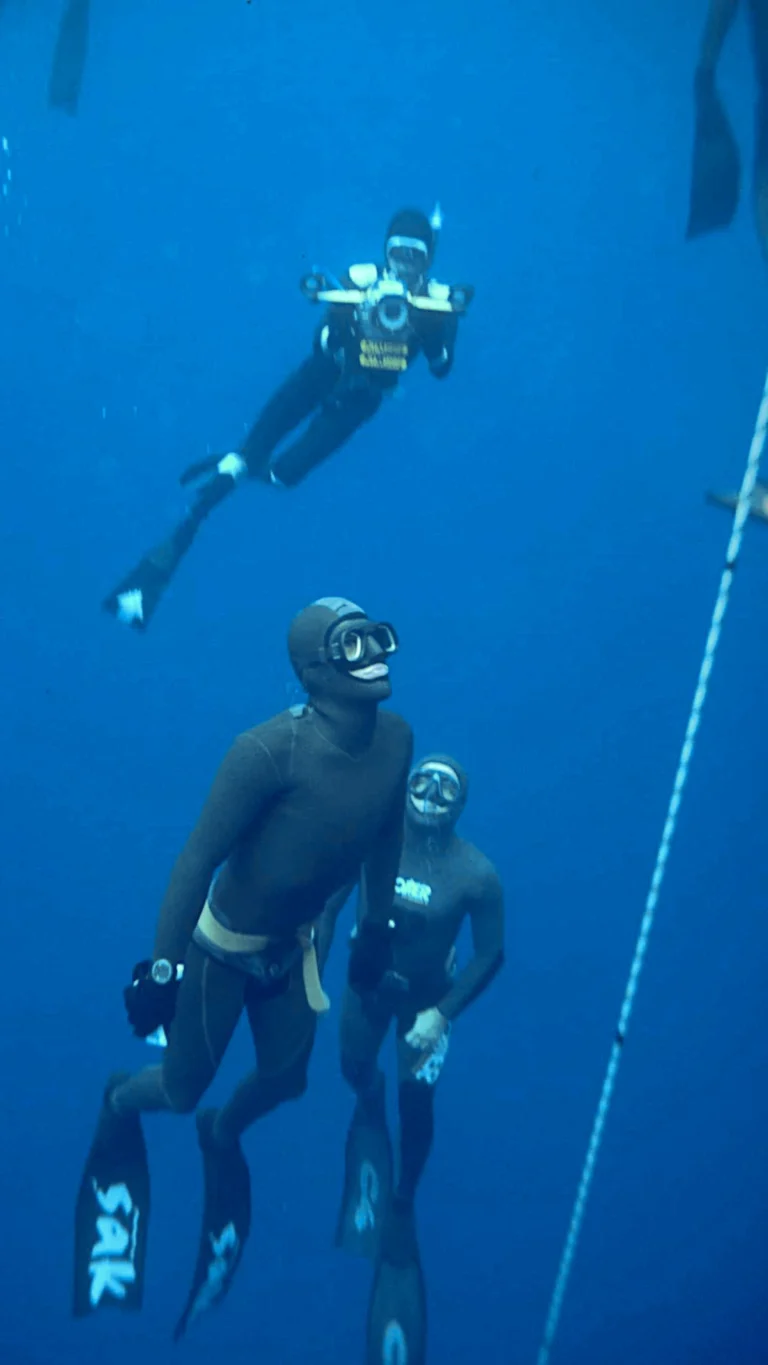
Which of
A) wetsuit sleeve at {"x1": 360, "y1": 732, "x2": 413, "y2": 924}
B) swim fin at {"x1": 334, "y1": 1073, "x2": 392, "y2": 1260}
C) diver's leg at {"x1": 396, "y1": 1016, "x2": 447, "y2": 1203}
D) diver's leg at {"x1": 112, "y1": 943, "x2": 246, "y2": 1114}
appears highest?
wetsuit sleeve at {"x1": 360, "y1": 732, "x2": 413, "y2": 924}

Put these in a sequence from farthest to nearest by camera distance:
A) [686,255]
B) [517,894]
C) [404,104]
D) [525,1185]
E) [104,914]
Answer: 1. [525,1185]
2. [517,894]
3. [104,914]
4. [686,255]
5. [404,104]

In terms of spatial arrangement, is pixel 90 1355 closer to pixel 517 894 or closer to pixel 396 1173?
pixel 396 1173

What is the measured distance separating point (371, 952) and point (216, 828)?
0.59 metres

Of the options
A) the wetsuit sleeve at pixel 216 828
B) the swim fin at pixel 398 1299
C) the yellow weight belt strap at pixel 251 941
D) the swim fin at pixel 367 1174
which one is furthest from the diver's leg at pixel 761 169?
the swim fin at pixel 398 1299

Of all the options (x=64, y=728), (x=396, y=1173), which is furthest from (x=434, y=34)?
(x=396, y=1173)

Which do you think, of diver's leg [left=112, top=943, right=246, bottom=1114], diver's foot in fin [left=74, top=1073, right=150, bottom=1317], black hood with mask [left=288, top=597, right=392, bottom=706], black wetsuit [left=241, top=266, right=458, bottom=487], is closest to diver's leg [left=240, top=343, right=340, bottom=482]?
black wetsuit [left=241, top=266, right=458, bottom=487]

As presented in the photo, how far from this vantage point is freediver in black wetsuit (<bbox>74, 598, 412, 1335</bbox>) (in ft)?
5.74

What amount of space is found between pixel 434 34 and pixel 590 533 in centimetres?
131

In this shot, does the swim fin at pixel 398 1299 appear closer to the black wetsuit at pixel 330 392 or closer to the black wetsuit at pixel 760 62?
the black wetsuit at pixel 330 392

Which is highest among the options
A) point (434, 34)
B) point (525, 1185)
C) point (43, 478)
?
point (434, 34)

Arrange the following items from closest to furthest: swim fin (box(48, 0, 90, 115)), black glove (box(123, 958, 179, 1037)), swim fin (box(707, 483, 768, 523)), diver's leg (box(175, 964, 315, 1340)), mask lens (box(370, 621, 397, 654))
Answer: black glove (box(123, 958, 179, 1037)) < mask lens (box(370, 621, 397, 654)) < diver's leg (box(175, 964, 315, 1340)) < swim fin (box(48, 0, 90, 115)) < swim fin (box(707, 483, 768, 523))

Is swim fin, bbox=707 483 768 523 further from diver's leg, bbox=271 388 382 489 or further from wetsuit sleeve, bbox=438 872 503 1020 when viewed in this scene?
wetsuit sleeve, bbox=438 872 503 1020

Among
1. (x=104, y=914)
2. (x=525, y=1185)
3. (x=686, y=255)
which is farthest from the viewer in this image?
(x=525, y=1185)

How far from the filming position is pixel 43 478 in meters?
2.50
